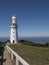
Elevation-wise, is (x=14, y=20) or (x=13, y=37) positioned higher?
(x=14, y=20)

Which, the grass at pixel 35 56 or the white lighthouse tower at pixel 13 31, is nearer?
the grass at pixel 35 56

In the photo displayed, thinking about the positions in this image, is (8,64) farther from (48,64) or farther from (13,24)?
(13,24)

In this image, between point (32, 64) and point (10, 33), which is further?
point (10, 33)

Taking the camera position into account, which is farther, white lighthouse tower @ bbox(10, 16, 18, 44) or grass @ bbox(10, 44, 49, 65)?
white lighthouse tower @ bbox(10, 16, 18, 44)

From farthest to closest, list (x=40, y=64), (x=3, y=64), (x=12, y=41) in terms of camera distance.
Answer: (x=12, y=41) < (x=3, y=64) < (x=40, y=64)

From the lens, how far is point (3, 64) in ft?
33.2

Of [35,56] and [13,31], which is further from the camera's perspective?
[13,31]

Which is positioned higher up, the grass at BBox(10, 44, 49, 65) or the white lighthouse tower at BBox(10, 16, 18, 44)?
the white lighthouse tower at BBox(10, 16, 18, 44)

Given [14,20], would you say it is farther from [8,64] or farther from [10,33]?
[8,64]

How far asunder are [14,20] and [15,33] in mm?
3412

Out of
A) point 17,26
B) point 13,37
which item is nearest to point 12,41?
point 13,37

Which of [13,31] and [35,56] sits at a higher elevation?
Result: [13,31]

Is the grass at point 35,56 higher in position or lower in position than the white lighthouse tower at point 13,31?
lower

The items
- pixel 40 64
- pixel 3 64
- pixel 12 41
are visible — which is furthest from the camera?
pixel 12 41
